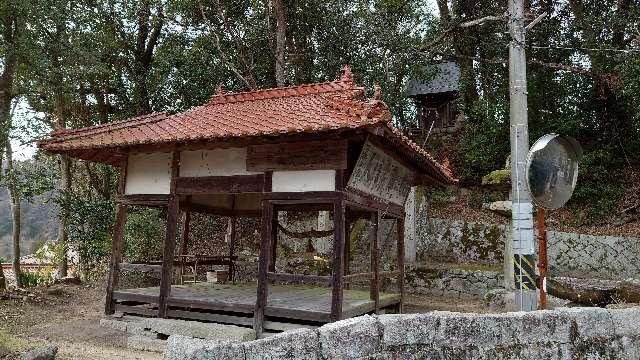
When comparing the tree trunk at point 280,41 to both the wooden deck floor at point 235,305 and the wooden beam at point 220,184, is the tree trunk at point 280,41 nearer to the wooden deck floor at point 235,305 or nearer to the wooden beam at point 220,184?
the wooden beam at point 220,184

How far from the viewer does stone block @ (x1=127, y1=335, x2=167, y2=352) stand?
27.2ft

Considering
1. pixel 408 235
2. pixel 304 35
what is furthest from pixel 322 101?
pixel 304 35

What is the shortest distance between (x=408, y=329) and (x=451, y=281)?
40.4ft

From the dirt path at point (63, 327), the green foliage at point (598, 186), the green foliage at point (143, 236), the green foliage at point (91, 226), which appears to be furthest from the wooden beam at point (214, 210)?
the green foliage at point (598, 186)

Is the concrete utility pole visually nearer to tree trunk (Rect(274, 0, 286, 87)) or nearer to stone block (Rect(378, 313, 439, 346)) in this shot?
stone block (Rect(378, 313, 439, 346))

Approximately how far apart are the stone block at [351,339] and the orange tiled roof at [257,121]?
403cm

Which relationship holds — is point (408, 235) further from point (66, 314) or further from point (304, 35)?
point (66, 314)

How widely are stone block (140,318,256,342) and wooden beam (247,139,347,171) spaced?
2.74 m

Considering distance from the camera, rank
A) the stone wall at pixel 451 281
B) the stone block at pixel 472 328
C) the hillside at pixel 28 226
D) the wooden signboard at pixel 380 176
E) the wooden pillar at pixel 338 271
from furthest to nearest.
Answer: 1. the hillside at pixel 28 226
2. the stone wall at pixel 451 281
3. the wooden signboard at pixel 380 176
4. the wooden pillar at pixel 338 271
5. the stone block at pixel 472 328

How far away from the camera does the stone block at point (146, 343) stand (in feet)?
27.2

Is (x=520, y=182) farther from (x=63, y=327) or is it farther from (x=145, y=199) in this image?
(x=63, y=327)

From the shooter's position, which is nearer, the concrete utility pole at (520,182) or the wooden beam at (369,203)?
the concrete utility pole at (520,182)

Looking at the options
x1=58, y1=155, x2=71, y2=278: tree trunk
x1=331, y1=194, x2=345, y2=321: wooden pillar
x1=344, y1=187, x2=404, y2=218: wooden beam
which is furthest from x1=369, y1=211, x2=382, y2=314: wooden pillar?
x1=58, y1=155, x2=71, y2=278: tree trunk

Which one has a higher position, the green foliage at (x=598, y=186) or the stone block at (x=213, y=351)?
the green foliage at (x=598, y=186)
